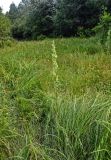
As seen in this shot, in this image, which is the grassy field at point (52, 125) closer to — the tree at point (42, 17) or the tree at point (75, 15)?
the tree at point (75, 15)

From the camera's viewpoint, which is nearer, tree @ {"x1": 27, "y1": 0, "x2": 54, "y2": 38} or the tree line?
the tree line

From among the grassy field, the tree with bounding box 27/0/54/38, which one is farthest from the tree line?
the grassy field

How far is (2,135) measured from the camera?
4016 millimetres

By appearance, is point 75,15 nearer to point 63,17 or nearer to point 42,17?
point 63,17

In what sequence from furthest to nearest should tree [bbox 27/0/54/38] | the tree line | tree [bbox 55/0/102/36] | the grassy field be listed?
tree [bbox 27/0/54/38] < tree [bbox 55/0/102/36] < the tree line < the grassy field

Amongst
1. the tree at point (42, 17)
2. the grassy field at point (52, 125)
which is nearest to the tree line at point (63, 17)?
the tree at point (42, 17)

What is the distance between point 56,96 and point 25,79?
134cm

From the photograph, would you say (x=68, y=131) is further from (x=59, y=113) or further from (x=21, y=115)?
(x=21, y=115)

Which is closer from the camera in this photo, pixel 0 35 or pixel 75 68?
pixel 75 68

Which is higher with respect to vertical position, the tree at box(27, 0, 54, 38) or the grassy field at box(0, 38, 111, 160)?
the grassy field at box(0, 38, 111, 160)

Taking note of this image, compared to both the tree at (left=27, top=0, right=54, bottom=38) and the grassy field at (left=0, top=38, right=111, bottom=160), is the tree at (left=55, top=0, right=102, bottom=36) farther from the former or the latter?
the grassy field at (left=0, top=38, right=111, bottom=160)

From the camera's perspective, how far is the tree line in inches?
1022

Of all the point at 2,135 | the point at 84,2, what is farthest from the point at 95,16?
the point at 2,135

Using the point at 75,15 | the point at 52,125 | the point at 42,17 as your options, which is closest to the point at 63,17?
the point at 75,15
